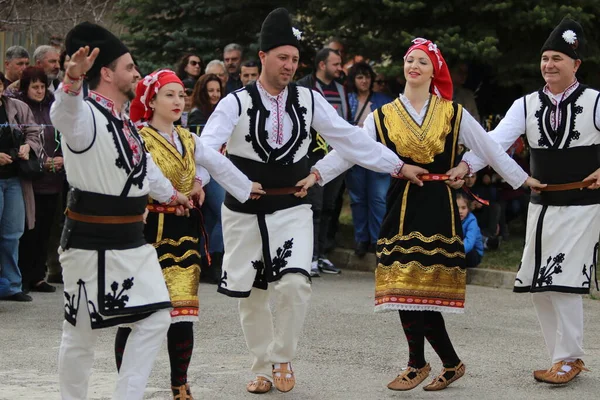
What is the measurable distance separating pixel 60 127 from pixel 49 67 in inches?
263

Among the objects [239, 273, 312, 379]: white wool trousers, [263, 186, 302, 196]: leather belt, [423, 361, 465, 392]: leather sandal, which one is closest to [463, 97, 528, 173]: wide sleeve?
[263, 186, 302, 196]: leather belt

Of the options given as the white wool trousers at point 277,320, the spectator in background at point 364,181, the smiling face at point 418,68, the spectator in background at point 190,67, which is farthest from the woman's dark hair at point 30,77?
the smiling face at point 418,68

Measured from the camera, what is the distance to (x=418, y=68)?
283 inches

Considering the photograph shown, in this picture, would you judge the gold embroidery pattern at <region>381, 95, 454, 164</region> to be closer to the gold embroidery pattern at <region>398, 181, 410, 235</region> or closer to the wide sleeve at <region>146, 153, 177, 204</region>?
the gold embroidery pattern at <region>398, 181, 410, 235</region>

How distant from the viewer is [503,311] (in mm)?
10086

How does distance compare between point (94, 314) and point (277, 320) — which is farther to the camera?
point (277, 320)

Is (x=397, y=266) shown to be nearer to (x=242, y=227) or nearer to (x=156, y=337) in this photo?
(x=242, y=227)

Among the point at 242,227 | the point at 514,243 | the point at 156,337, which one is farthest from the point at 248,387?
the point at 514,243

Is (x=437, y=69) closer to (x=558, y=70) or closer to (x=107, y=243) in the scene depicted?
(x=558, y=70)

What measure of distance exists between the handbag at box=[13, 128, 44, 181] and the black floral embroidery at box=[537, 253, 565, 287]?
4652 mm

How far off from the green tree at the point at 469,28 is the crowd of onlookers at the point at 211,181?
0.30 m

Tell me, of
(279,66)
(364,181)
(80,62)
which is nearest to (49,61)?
(364,181)

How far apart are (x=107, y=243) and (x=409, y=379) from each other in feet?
7.48

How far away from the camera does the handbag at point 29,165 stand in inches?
399
